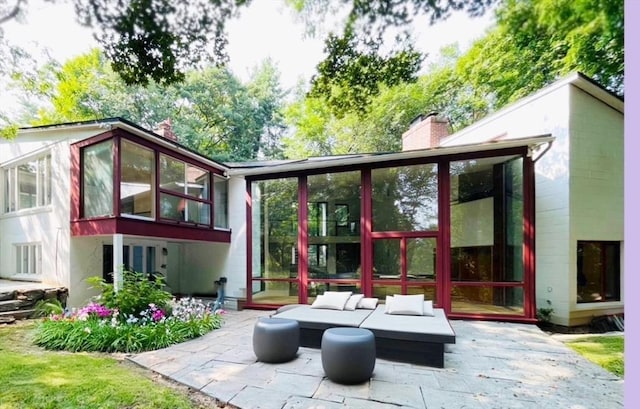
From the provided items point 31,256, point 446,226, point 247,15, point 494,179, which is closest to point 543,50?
point 247,15

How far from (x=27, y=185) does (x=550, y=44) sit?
491 inches

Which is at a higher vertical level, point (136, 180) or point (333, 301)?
point (136, 180)

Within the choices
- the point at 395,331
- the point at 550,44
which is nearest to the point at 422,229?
the point at 395,331

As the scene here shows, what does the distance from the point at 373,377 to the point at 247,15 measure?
4200mm

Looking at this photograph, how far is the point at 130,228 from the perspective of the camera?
23.6ft

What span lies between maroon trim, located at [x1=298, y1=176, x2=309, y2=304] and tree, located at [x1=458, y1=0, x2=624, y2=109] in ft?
21.7

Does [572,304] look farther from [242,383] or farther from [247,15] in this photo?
[247,15]

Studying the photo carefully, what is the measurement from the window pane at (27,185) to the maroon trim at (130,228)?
9.18ft

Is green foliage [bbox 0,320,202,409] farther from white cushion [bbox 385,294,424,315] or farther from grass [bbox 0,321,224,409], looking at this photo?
white cushion [bbox 385,294,424,315]

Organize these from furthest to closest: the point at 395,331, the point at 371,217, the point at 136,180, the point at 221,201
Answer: the point at 221,201 < the point at 371,217 < the point at 136,180 < the point at 395,331

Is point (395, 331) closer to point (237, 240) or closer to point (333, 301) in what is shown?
point (333, 301)

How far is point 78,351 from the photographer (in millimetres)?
5191

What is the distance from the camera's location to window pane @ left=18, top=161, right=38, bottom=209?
913 centimetres

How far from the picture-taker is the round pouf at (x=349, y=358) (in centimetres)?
383
